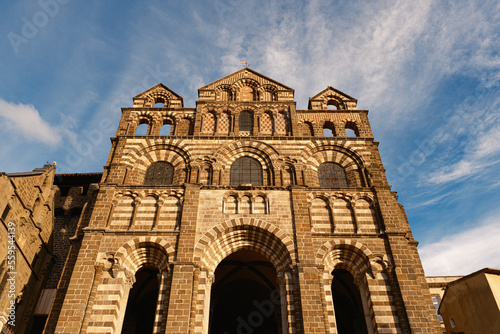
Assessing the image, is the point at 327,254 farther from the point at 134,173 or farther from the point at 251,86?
the point at 251,86

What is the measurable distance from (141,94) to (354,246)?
1442 cm

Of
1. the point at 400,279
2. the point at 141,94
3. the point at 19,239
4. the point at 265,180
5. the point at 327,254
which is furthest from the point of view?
the point at 141,94

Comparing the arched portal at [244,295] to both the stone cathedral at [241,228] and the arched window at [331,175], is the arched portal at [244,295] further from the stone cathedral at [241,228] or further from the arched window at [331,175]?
the arched window at [331,175]

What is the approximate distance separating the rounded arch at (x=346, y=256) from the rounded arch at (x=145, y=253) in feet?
19.8

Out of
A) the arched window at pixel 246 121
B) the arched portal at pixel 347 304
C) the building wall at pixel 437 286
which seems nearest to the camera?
the arched portal at pixel 347 304

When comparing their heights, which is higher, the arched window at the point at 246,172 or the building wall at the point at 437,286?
the arched window at the point at 246,172

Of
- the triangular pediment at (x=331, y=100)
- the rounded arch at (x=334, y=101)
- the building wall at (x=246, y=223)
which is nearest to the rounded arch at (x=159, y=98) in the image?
the building wall at (x=246, y=223)

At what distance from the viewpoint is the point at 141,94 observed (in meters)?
20.9

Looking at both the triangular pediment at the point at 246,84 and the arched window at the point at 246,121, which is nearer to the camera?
the arched window at the point at 246,121

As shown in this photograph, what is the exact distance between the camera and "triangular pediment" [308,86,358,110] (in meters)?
20.7

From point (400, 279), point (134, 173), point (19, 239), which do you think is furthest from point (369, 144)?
point (19, 239)

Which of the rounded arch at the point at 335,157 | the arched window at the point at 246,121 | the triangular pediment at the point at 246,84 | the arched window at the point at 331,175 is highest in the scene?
the triangular pediment at the point at 246,84

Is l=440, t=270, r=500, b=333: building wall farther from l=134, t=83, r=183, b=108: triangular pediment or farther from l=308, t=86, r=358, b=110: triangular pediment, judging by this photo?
l=134, t=83, r=183, b=108: triangular pediment

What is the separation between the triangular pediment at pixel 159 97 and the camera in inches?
811
